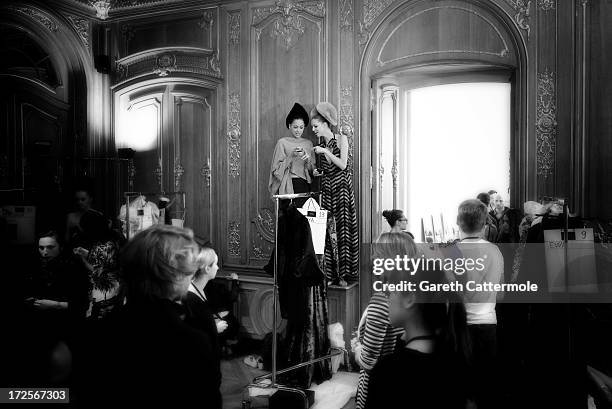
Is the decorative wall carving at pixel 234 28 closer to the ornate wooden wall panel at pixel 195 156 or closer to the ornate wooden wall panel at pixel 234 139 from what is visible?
the ornate wooden wall panel at pixel 234 139

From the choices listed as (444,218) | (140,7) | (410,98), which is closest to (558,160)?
(444,218)

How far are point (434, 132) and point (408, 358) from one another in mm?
3490

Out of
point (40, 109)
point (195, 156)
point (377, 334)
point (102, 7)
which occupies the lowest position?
point (377, 334)

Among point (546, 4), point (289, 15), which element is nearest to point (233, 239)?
point (289, 15)

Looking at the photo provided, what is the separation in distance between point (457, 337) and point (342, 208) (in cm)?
260

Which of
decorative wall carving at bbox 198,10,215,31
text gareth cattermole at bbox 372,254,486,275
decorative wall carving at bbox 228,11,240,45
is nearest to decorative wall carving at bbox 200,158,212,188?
decorative wall carving at bbox 228,11,240,45

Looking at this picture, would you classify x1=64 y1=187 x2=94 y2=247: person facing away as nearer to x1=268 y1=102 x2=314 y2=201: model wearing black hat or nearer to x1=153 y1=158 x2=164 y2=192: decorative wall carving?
x1=153 y1=158 x2=164 y2=192: decorative wall carving

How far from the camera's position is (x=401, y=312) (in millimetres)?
1436

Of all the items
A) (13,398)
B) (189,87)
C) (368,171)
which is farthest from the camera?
(189,87)

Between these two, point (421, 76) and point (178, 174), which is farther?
point (178, 174)

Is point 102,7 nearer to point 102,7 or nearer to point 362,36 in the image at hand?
point 102,7

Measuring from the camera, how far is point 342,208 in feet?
13.0

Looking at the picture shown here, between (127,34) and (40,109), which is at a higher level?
(127,34)

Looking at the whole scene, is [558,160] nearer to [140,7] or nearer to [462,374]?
[462,374]
